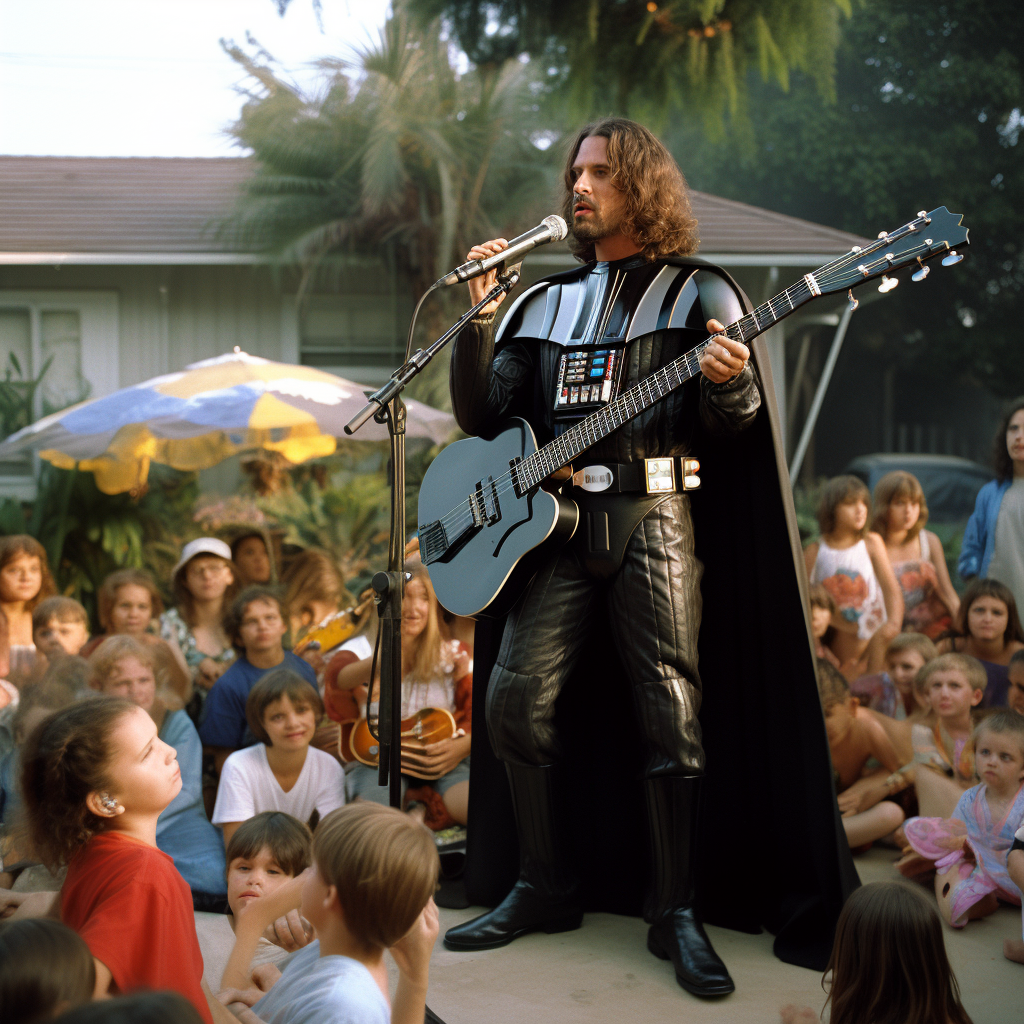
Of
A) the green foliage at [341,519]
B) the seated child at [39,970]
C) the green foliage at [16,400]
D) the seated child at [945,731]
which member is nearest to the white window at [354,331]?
the green foliage at [341,519]

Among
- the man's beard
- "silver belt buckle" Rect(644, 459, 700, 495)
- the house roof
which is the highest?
the house roof

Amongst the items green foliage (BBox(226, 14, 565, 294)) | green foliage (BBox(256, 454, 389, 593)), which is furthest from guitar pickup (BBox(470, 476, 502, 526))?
green foliage (BBox(226, 14, 565, 294))

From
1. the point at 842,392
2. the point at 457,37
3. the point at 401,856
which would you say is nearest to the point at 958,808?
the point at 401,856

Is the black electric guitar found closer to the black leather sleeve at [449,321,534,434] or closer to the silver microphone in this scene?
the black leather sleeve at [449,321,534,434]

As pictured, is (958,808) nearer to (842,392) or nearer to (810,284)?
(810,284)

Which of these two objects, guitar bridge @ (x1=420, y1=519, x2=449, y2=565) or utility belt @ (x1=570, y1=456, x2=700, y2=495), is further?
guitar bridge @ (x1=420, y1=519, x2=449, y2=565)

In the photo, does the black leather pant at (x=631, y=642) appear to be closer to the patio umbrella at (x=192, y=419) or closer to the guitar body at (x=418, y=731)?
the guitar body at (x=418, y=731)

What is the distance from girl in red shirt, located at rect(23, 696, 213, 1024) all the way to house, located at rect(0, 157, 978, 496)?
27.3ft

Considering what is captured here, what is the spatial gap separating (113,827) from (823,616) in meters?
3.53

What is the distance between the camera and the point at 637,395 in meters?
2.66

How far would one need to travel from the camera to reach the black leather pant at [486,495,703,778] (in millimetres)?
2723

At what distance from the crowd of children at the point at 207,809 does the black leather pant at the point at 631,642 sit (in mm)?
436

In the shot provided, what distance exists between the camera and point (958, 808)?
3252 millimetres

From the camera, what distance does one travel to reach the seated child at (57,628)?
14.5 ft
